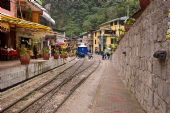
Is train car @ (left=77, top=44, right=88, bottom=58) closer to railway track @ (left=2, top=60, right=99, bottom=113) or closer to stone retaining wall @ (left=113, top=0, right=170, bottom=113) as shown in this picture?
railway track @ (left=2, top=60, right=99, bottom=113)

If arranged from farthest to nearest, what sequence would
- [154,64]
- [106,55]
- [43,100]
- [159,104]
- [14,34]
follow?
[106,55]
[14,34]
[43,100]
[154,64]
[159,104]

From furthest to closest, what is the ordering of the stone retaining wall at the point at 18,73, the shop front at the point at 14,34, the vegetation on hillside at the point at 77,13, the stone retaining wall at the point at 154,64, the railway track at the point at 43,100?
the vegetation on hillside at the point at 77,13
the shop front at the point at 14,34
the stone retaining wall at the point at 18,73
the railway track at the point at 43,100
the stone retaining wall at the point at 154,64

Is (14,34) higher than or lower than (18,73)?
higher

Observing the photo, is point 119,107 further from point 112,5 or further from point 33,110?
point 112,5

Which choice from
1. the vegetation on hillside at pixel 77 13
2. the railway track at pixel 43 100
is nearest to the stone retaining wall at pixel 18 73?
the railway track at pixel 43 100

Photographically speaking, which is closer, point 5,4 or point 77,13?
point 5,4

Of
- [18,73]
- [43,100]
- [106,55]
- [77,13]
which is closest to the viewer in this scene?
[43,100]

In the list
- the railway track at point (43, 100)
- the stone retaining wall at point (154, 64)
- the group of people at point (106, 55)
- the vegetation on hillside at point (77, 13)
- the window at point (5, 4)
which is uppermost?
the vegetation on hillside at point (77, 13)

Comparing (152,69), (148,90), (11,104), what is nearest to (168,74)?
(152,69)

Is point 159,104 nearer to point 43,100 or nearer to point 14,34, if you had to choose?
point 43,100

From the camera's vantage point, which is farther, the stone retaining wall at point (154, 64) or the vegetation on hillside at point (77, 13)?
the vegetation on hillside at point (77, 13)

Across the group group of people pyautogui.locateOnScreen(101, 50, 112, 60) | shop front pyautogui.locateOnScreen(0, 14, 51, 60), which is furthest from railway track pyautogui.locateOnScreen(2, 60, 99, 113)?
group of people pyautogui.locateOnScreen(101, 50, 112, 60)

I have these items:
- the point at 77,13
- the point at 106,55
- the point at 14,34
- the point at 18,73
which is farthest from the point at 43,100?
the point at 77,13

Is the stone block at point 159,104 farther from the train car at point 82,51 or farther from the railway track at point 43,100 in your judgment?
the train car at point 82,51
